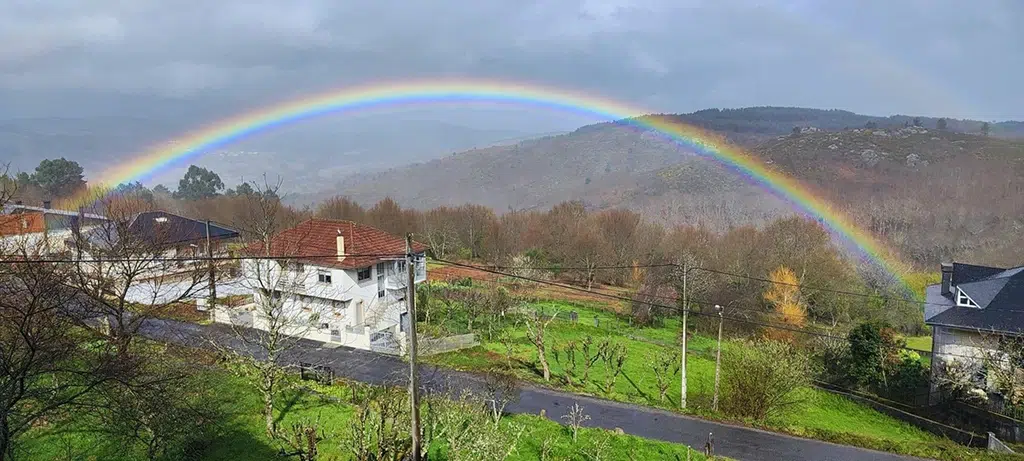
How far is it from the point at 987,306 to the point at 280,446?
76.1 ft

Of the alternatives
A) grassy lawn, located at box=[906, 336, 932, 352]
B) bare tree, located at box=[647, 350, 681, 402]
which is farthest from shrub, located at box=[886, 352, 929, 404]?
grassy lawn, located at box=[906, 336, 932, 352]

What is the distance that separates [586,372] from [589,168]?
482 feet

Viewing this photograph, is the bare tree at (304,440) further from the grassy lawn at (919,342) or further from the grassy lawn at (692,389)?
the grassy lawn at (919,342)

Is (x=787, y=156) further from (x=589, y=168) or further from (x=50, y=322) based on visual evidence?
(x=50, y=322)

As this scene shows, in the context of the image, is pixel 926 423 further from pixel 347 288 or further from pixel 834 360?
pixel 347 288

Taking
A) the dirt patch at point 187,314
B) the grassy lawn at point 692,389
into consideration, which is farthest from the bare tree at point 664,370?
the dirt patch at point 187,314

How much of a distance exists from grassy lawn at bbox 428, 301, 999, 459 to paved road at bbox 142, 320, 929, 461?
2.31 ft

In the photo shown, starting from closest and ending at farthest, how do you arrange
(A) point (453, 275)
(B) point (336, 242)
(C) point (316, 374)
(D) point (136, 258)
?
(D) point (136, 258) < (C) point (316, 374) < (B) point (336, 242) < (A) point (453, 275)

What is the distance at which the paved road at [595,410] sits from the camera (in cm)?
1383

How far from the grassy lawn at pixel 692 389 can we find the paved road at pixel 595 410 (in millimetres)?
704

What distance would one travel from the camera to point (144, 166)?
244ft

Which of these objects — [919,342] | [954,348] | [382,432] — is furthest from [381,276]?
[919,342]

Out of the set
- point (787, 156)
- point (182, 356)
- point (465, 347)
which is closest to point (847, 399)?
point (465, 347)

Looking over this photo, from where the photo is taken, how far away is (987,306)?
20.7m
